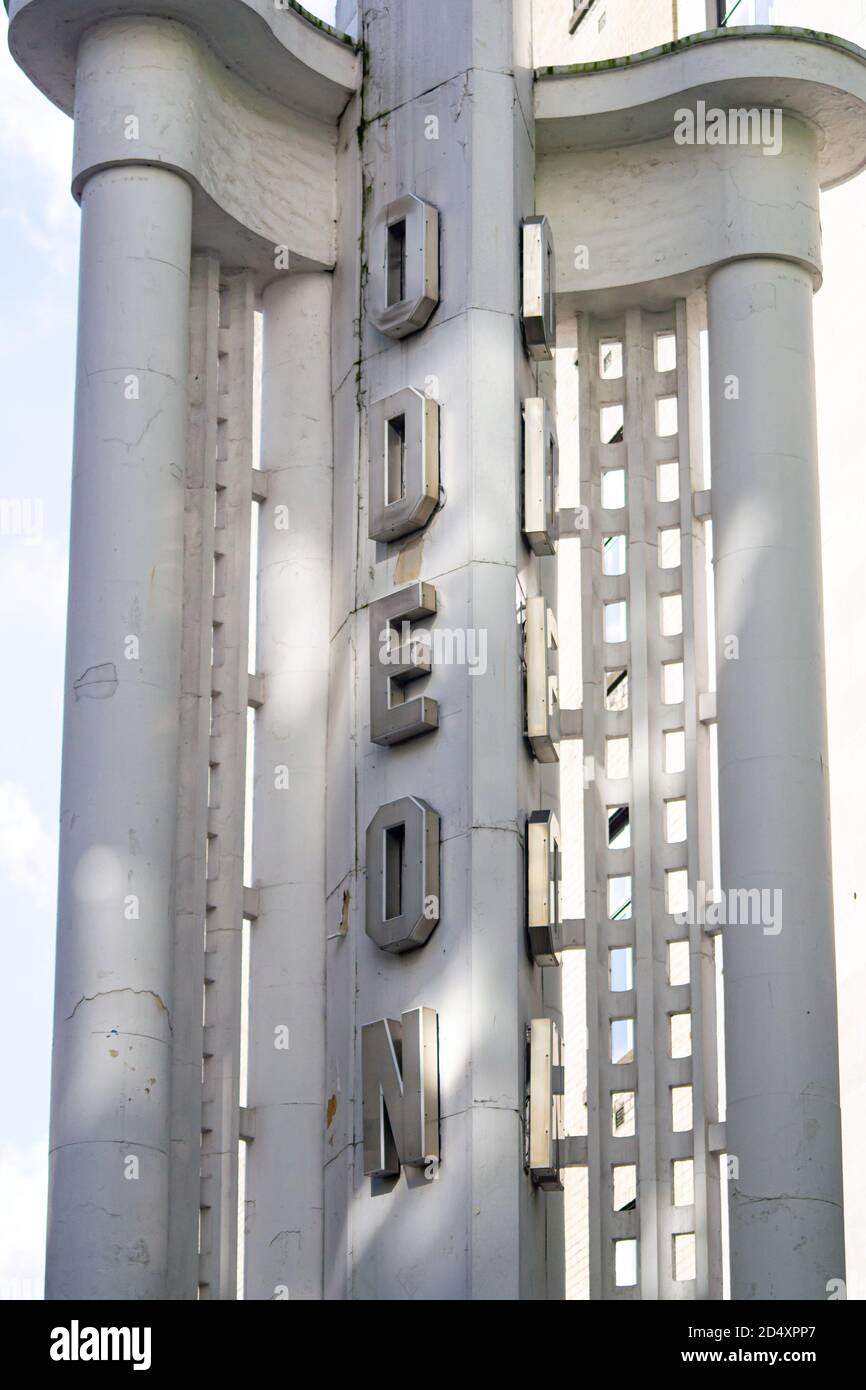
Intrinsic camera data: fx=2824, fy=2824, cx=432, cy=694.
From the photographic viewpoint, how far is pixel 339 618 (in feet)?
105

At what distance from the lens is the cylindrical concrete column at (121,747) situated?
→ 2741 cm

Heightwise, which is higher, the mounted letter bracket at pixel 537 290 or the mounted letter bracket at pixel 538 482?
the mounted letter bracket at pixel 537 290

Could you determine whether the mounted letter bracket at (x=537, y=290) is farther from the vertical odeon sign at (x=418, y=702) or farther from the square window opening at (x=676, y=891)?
the square window opening at (x=676, y=891)

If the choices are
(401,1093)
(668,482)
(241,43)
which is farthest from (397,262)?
(401,1093)

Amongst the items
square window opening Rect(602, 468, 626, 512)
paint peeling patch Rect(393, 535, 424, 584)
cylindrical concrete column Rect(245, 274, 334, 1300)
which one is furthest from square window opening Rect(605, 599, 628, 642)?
paint peeling patch Rect(393, 535, 424, 584)

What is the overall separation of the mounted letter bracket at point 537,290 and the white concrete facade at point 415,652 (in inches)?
6.0

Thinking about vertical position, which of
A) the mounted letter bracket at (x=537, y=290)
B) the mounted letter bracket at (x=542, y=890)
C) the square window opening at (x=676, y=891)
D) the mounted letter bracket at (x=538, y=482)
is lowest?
the mounted letter bracket at (x=542, y=890)

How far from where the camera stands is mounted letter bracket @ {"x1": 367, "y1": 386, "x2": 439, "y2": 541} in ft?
101

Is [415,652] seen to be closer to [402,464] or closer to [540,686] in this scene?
[540,686]

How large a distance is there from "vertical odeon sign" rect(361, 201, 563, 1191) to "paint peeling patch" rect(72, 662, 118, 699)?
121 inches

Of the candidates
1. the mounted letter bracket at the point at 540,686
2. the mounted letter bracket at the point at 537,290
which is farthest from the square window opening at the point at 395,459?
the mounted letter bracket at the point at 540,686

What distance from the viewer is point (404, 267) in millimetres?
31875

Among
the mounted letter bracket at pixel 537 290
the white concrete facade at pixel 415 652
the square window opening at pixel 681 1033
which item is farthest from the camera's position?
the square window opening at pixel 681 1033

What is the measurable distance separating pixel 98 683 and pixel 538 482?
5474mm
